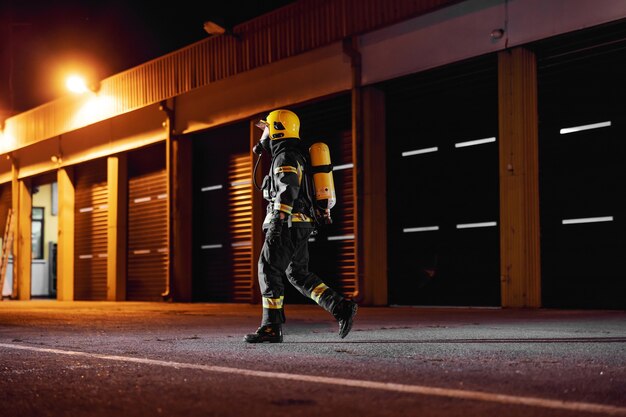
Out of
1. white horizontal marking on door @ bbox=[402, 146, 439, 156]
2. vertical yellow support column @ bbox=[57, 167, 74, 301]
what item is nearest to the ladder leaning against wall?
vertical yellow support column @ bbox=[57, 167, 74, 301]

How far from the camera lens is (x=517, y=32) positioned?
13641 millimetres

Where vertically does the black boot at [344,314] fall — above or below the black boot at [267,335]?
above

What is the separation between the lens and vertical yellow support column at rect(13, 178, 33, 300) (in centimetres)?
2725

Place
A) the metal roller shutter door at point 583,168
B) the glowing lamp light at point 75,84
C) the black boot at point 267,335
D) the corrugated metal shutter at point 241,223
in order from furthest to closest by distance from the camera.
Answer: the glowing lamp light at point 75,84
the corrugated metal shutter at point 241,223
the metal roller shutter door at point 583,168
the black boot at point 267,335

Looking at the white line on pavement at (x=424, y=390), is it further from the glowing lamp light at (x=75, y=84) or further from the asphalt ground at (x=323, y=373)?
the glowing lamp light at (x=75, y=84)

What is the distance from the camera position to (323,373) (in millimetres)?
4820

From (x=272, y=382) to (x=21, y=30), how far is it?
87.8 feet

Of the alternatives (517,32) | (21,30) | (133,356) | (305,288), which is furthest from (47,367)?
(21,30)

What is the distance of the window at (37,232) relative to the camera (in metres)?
30.9

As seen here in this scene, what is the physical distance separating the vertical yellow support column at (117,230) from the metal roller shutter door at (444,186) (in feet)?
30.9

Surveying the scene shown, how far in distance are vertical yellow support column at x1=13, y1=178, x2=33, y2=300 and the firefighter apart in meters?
21.9

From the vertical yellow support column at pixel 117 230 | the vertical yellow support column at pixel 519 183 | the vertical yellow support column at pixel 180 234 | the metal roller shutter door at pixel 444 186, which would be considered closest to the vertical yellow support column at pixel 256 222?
the vertical yellow support column at pixel 180 234

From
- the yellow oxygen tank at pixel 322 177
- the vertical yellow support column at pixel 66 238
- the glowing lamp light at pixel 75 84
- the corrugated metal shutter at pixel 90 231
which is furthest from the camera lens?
the vertical yellow support column at pixel 66 238

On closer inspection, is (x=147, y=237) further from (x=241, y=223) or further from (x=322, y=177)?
(x=322, y=177)
